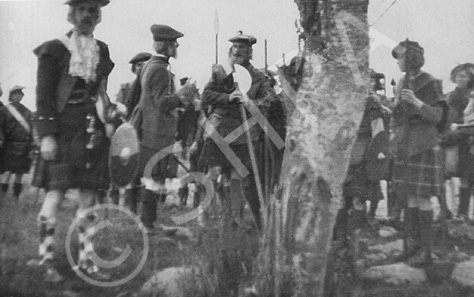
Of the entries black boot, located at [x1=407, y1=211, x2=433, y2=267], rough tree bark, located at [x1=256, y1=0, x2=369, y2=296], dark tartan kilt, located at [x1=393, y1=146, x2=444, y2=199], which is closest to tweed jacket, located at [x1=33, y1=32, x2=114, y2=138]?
rough tree bark, located at [x1=256, y1=0, x2=369, y2=296]

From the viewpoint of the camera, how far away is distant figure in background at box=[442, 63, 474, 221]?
Answer: 4.11 m

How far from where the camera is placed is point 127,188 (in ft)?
13.7

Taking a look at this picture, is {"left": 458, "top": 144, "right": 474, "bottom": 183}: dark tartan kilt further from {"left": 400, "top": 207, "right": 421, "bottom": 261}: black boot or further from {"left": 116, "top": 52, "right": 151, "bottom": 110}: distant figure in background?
{"left": 116, "top": 52, "right": 151, "bottom": 110}: distant figure in background

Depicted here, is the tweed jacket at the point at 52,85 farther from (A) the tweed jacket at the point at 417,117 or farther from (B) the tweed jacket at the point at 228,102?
(A) the tweed jacket at the point at 417,117

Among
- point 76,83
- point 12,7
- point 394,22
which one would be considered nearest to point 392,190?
point 394,22

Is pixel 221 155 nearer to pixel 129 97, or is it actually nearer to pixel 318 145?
pixel 318 145

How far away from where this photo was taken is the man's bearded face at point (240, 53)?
4.19 m

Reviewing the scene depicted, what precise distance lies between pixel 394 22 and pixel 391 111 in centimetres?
72

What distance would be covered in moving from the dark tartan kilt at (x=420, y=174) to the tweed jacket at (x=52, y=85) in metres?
2.63

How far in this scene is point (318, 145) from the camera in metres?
4.06

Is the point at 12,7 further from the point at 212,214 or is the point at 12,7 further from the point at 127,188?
the point at 212,214

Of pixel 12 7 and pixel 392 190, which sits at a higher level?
pixel 12 7

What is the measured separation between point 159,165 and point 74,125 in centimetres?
77

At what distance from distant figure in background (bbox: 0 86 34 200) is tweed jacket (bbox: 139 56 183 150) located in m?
1.00
